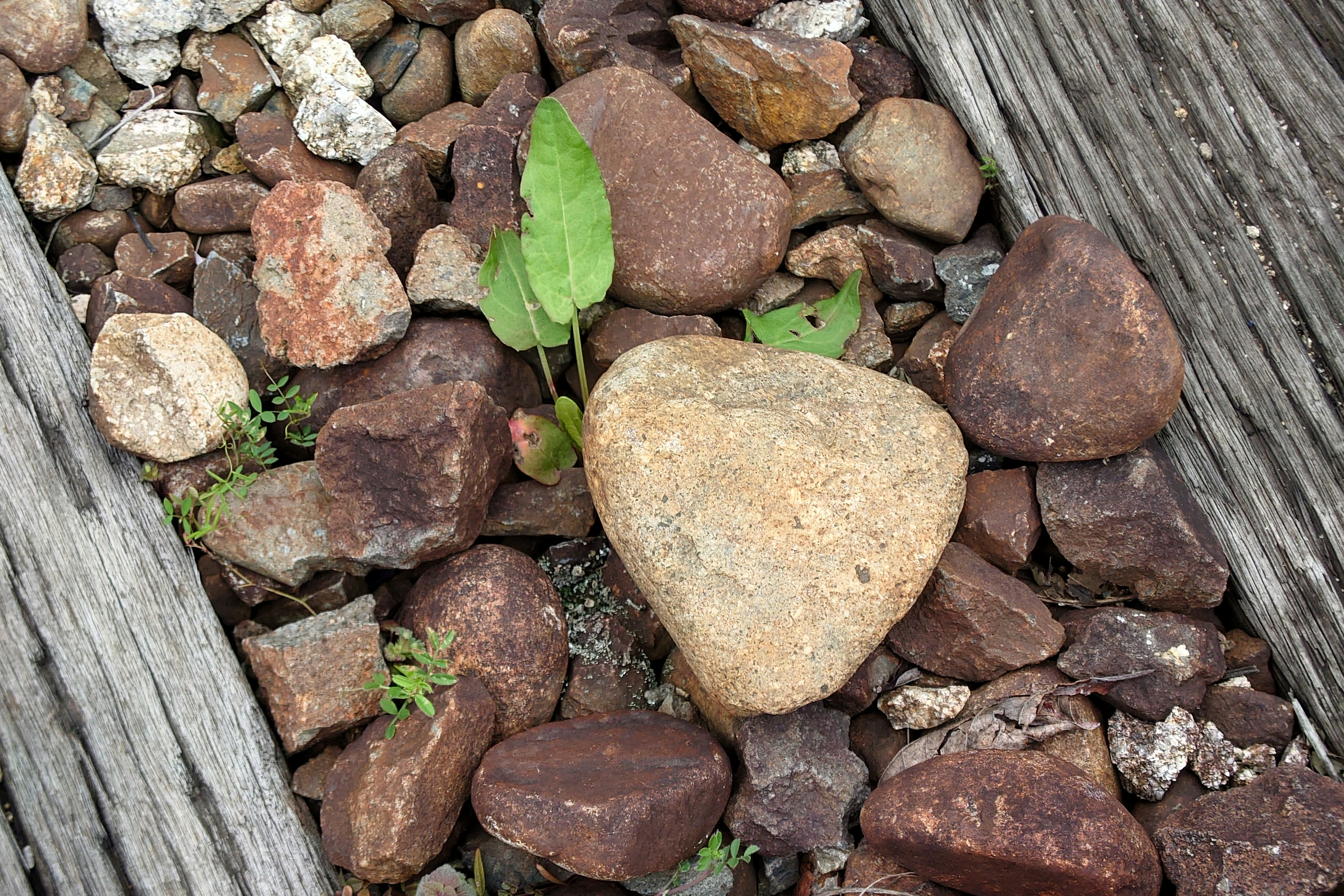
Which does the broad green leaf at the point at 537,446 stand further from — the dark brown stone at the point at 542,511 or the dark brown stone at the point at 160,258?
the dark brown stone at the point at 160,258

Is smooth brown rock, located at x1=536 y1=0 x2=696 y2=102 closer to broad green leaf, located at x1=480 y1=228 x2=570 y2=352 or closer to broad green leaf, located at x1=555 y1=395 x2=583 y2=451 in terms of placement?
broad green leaf, located at x1=480 y1=228 x2=570 y2=352

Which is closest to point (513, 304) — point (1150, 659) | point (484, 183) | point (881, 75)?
point (484, 183)

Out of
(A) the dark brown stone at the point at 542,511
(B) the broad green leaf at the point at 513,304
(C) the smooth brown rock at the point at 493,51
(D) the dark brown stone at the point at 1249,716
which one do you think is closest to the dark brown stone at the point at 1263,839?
(D) the dark brown stone at the point at 1249,716

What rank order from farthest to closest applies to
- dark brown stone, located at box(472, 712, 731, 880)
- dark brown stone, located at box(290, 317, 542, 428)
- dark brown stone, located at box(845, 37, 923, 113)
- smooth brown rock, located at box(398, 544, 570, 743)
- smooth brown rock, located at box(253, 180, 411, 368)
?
1. dark brown stone, located at box(845, 37, 923, 113)
2. dark brown stone, located at box(290, 317, 542, 428)
3. smooth brown rock, located at box(253, 180, 411, 368)
4. smooth brown rock, located at box(398, 544, 570, 743)
5. dark brown stone, located at box(472, 712, 731, 880)

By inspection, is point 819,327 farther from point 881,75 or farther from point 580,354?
point 881,75

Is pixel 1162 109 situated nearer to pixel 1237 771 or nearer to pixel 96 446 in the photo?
pixel 1237 771

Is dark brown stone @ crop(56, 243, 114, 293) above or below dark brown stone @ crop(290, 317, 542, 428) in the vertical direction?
above

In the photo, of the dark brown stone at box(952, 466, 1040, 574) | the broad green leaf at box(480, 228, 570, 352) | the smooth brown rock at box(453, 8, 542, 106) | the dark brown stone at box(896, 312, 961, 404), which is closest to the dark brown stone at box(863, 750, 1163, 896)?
the dark brown stone at box(952, 466, 1040, 574)
